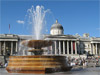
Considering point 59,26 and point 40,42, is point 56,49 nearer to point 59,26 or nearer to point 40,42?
point 59,26

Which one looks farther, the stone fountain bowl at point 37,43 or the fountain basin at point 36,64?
the stone fountain bowl at point 37,43

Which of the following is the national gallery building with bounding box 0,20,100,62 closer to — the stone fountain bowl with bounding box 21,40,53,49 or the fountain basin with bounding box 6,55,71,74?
the stone fountain bowl with bounding box 21,40,53,49

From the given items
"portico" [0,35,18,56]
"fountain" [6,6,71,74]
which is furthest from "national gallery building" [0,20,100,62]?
"fountain" [6,6,71,74]

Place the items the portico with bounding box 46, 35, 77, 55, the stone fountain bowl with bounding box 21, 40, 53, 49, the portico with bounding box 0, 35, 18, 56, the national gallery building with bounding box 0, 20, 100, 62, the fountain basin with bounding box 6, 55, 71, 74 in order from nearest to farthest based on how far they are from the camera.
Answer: the fountain basin with bounding box 6, 55, 71, 74 < the stone fountain bowl with bounding box 21, 40, 53, 49 < the portico with bounding box 0, 35, 18, 56 < the national gallery building with bounding box 0, 20, 100, 62 < the portico with bounding box 46, 35, 77, 55

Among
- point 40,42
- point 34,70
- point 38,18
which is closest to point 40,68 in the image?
point 34,70

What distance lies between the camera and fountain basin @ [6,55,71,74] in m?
15.2

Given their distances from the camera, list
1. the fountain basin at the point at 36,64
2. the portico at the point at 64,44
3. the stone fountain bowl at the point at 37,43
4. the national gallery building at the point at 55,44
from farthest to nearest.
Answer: the portico at the point at 64,44 → the national gallery building at the point at 55,44 → the stone fountain bowl at the point at 37,43 → the fountain basin at the point at 36,64

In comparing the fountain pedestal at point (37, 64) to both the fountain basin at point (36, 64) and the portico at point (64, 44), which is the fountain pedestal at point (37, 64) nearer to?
the fountain basin at point (36, 64)

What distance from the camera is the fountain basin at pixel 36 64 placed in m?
15.2

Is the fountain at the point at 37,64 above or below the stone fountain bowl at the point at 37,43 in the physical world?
below

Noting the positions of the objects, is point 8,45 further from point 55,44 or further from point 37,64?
point 37,64

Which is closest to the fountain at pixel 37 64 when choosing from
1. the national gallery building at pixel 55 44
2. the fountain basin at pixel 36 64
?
the fountain basin at pixel 36 64

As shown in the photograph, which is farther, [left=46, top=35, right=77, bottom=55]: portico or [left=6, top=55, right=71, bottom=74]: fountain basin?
[left=46, top=35, right=77, bottom=55]: portico

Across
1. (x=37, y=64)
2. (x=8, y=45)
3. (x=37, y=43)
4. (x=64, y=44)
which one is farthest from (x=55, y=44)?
(x=37, y=64)
